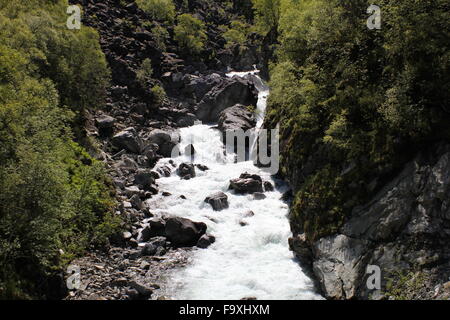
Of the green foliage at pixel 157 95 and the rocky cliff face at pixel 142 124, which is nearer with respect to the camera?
the rocky cliff face at pixel 142 124

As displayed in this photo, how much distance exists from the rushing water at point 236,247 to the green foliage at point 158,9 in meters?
66.7

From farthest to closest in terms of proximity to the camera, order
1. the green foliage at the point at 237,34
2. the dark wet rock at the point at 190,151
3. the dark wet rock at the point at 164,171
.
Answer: the green foliage at the point at 237,34
the dark wet rock at the point at 190,151
the dark wet rock at the point at 164,171

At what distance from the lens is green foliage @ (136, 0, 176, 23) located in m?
98.4

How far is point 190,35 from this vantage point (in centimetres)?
8800

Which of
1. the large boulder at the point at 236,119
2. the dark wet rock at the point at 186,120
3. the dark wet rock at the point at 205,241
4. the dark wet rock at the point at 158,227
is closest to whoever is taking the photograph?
the dark wet rock at the point at 205,241

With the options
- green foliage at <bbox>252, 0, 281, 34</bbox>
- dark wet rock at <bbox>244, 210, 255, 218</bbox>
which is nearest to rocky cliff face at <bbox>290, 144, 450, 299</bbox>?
dark wet rock at <bbox>244, 210, 255, 218</bbox>

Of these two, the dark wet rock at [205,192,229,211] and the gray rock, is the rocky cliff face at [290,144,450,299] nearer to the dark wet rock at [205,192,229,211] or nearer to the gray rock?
the dark wet rock at [205,192,229,211]

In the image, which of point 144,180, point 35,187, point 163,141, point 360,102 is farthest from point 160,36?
point 35,187

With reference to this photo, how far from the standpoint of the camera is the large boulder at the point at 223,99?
62312mm

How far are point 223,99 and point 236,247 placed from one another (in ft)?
119

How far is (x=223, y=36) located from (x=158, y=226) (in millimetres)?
81101

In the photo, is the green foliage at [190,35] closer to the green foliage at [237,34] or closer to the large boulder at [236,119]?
the green foliage at [237,34]

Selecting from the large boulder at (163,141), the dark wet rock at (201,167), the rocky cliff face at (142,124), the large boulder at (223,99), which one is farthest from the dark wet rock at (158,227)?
the large boulder at (223,99)

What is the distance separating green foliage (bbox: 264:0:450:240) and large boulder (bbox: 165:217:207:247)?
828 cm
